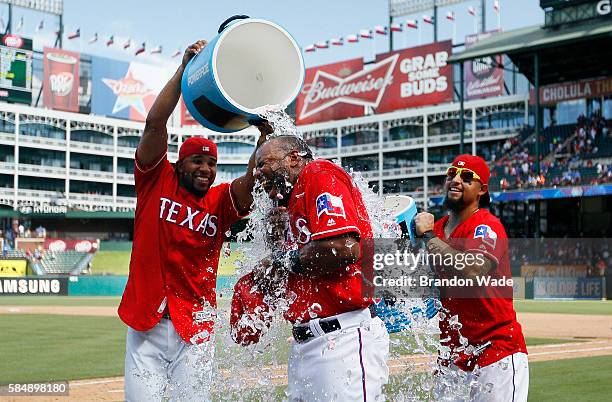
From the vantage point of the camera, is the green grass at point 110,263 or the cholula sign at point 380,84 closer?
the green grass at point 110,263

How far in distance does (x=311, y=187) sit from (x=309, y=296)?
0.52 m

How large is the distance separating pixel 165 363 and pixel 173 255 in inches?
25.4

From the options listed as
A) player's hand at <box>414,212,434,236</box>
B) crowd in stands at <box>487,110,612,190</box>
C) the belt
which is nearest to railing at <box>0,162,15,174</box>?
crowd in stands at <box>487,110,612,190</box>

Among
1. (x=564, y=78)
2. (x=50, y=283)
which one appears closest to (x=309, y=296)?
(x=50, y=283)

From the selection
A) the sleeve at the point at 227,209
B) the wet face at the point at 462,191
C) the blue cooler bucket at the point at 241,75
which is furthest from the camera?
the sleeve at the point at 227,209

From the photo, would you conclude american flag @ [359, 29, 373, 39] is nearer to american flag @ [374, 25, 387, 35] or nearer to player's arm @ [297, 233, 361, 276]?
american flag @ [374, 25, 387, 35]

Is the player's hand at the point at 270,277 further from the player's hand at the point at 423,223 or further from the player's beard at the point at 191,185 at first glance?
the player's beard at the point at 191,185

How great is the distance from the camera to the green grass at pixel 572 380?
8.28 m

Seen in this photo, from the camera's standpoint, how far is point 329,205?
11.1 ft

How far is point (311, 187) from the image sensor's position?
347cm

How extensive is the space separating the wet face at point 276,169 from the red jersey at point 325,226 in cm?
6

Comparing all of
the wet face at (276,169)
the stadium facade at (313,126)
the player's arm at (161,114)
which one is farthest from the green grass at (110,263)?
the wet face at (276,169)

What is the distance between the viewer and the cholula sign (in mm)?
56781

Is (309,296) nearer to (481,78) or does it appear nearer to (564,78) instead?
(564,78)
